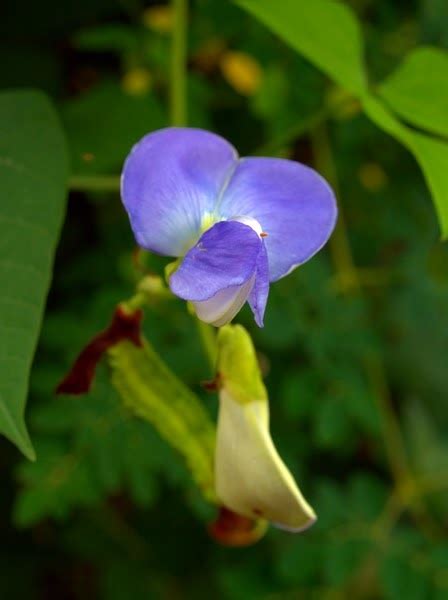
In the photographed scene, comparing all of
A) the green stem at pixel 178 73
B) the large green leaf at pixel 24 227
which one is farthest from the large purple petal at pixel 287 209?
the green stem at pixel 178 73

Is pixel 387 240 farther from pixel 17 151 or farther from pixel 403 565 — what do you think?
pixel 17 151

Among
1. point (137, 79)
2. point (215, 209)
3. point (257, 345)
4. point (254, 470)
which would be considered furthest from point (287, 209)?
point (137, 79)

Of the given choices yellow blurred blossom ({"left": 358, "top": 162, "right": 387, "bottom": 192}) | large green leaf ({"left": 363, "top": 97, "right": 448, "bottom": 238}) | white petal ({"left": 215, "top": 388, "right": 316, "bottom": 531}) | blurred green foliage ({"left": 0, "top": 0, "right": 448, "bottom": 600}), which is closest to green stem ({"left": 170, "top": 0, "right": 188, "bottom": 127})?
blurred green foliage ({"left": 0, "top": 0, "right": 448, "bottom": 600})

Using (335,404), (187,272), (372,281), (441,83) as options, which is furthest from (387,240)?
(187,272)

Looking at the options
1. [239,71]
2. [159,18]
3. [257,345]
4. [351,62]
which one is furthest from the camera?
[239,71]

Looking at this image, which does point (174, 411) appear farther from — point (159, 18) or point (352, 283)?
point (159, 18)
